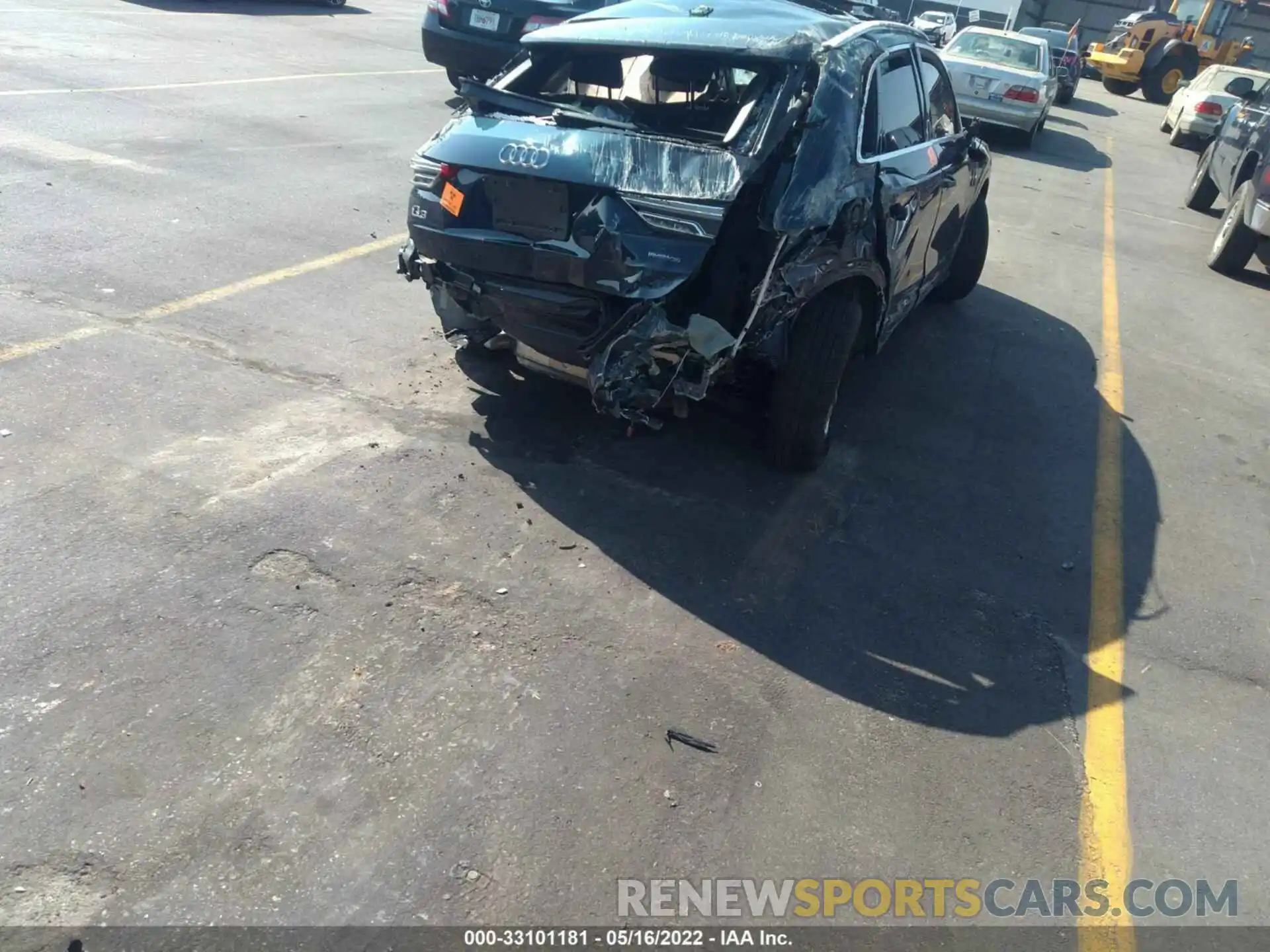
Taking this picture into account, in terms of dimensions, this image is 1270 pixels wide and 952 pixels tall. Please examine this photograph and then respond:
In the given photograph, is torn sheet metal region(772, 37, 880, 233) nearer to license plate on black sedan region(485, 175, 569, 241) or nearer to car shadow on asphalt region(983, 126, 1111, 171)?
license plate on black sedan region(485, 175, 569, 241)

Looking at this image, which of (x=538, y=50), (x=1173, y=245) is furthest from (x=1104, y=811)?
(x=1173, y=245)

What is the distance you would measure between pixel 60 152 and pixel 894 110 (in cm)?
660

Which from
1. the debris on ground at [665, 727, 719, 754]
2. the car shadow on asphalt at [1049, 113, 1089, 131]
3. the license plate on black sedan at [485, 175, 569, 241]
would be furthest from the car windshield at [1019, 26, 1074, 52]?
the debris on ground at [665, 727, 719, 754]

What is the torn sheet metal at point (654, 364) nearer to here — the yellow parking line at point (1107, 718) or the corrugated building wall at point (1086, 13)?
the yellow parking line at point (1107, 718)

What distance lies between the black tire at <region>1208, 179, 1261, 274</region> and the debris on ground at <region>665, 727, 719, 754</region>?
30.5 feet

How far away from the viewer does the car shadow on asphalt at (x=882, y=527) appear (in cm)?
383

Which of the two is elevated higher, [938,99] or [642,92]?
[642,92]

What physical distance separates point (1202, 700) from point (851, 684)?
145 centimetres

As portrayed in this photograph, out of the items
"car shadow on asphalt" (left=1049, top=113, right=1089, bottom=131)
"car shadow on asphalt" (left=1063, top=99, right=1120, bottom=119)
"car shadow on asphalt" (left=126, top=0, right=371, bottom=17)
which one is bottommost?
"car shadow on asphalt" (left=1063, top=99, right=1120, bottom=119)

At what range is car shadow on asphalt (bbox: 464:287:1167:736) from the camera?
3.83 m

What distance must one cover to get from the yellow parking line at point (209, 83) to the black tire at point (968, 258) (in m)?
8.38

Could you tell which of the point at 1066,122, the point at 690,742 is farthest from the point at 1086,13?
the point at 690,742

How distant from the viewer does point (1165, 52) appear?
3120 centimetres

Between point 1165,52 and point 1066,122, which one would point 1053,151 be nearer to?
point 1066,122
